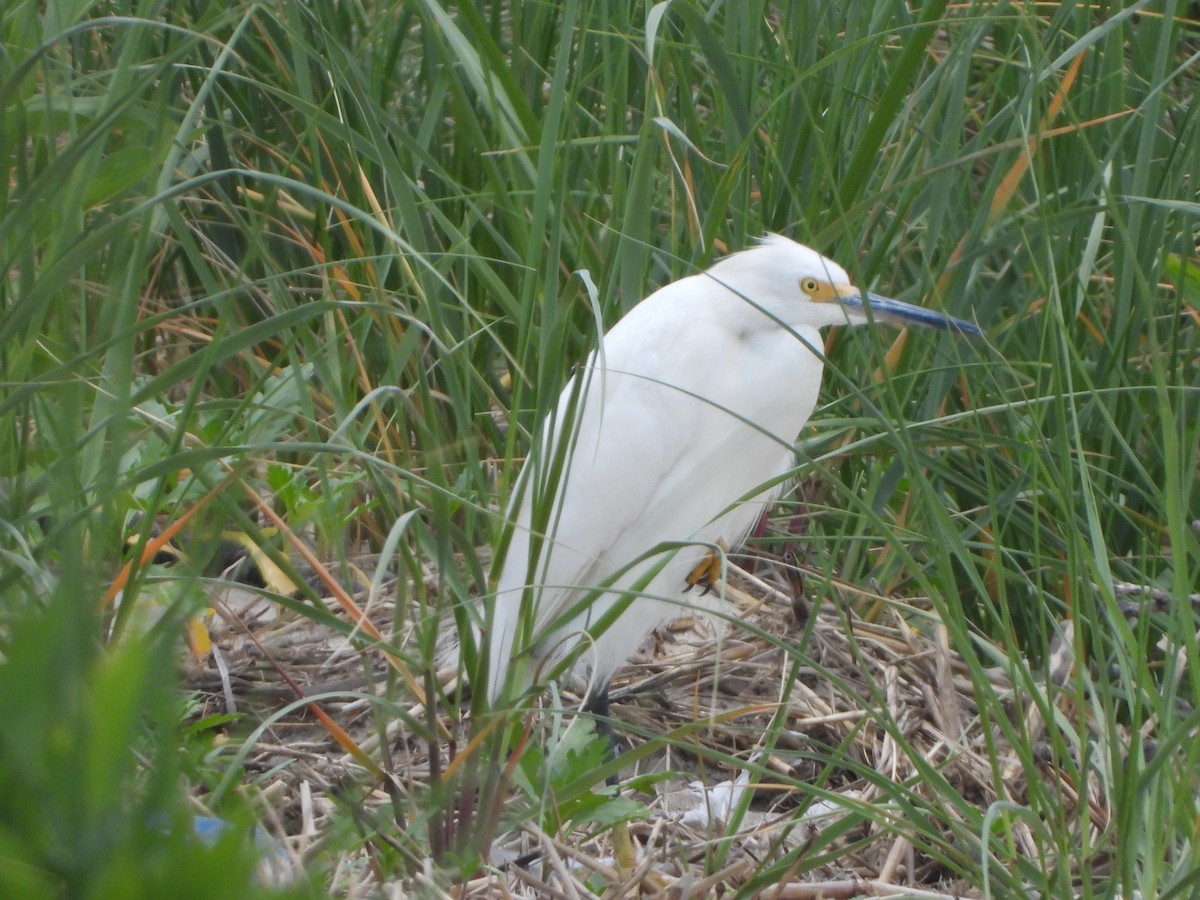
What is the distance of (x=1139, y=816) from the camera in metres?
1.05

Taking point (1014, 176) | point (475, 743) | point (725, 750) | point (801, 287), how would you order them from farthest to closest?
1. point (801, 287)
2. point (1014, 176)
3. point (725, 750)
4. point (475, 743)

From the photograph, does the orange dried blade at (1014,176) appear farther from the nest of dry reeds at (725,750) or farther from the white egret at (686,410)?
the nest of dry reeds at (725,750)

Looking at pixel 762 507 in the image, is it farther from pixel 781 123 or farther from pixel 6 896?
pixel 6 896

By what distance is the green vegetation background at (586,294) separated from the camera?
1091mm

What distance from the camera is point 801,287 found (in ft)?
6.68

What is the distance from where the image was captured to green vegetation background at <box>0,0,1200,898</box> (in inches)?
42.9

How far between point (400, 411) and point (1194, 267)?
3.99 feet

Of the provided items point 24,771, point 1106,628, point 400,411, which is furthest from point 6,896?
point 1106,628

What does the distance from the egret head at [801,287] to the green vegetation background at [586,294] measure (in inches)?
1.7

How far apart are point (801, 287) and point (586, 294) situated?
1.09 feet

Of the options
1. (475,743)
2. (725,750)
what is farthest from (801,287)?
(475,743)

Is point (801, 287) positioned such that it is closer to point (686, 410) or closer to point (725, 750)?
point (686, 410)

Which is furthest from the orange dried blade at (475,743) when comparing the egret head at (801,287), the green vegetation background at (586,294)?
the egret head at (801,287)

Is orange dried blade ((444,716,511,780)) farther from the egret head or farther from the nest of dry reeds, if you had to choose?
the egret head
